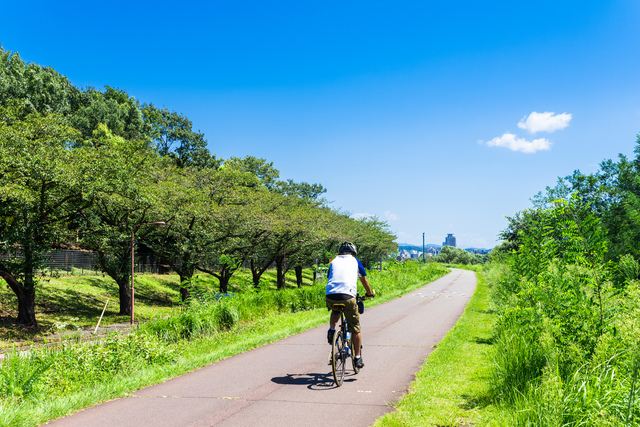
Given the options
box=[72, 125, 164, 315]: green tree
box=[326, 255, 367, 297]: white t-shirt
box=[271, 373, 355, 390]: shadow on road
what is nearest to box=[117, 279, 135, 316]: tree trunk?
box=[72, 125, 164, 315]: green tree

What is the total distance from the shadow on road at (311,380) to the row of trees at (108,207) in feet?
24.2

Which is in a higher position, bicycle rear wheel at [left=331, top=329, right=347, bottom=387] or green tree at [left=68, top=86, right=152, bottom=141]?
green tree at [left=68, top=86, right=152, bottom=141]

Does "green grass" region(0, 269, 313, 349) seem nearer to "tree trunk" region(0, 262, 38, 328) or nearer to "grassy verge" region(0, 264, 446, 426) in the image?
"tree trunk" region(0, 262, 38, 328)

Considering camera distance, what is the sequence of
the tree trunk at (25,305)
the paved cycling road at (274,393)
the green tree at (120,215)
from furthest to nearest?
1. the green tree at (120,215)
2. the tree trunk at (25,305)
3. the paved cycling road at (274,393)

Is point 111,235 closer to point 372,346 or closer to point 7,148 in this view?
point 7,148

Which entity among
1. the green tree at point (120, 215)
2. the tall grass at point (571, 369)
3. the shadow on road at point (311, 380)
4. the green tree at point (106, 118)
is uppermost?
the green tree at point (106, 118)

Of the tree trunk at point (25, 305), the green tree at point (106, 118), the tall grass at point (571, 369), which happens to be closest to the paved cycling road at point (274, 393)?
the tall grass at point (571, 369)

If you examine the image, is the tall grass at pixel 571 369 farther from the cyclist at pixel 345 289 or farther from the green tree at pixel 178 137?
the green tree at pixel 178 137

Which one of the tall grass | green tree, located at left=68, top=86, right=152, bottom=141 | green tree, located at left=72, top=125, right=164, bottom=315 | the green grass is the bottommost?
the green grass

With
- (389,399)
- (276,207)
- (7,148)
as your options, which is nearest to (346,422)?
(389,399)

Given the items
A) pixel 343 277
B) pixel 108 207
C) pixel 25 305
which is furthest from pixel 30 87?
pixel 343 277

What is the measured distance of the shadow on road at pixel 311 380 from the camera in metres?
6.25

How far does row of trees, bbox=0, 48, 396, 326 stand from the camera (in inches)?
776

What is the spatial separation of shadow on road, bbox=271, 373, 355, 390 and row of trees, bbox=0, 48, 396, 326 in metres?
7.39
